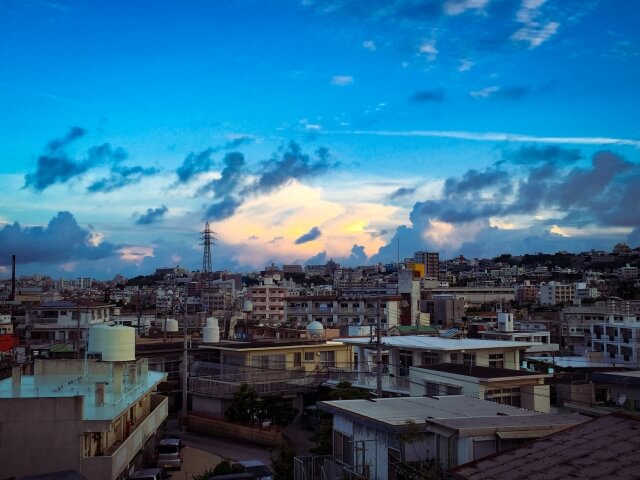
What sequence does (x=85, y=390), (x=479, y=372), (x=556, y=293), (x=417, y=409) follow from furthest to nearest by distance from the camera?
1. (x=556, y=293)
2. (x=479, y=372)
3. (x=85, y=390)
4. (x=417, y=409)

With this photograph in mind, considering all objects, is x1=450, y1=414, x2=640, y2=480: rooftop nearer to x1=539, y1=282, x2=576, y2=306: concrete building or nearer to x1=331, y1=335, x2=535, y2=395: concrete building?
x1=331, y1=335, x2=535, y2=395: concrete building

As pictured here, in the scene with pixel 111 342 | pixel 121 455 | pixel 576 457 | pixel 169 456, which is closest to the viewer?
pixel 576 457

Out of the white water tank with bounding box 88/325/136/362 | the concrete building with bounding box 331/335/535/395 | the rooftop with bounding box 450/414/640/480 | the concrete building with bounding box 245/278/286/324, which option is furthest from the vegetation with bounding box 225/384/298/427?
the concrete building with bounding box 245/278/286/324

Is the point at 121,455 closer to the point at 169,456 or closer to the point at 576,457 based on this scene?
the point at 169,456

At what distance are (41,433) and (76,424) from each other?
31.8 inches

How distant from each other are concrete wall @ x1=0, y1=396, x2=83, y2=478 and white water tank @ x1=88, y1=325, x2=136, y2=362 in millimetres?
3669

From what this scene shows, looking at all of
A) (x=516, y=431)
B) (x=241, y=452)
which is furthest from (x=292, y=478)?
(x=241, y=452)

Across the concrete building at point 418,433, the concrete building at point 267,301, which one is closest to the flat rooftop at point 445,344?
the concrete building at point 418,433

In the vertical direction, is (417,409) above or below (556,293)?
below

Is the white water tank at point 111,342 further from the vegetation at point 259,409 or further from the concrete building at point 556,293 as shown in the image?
the concrete building at point 556,293

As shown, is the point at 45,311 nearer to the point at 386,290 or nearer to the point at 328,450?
the point at 328,450

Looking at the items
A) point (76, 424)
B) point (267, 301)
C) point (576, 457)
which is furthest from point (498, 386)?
point (267, 301)

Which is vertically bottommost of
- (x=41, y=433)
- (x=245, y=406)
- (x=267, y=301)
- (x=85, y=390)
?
(x=245, y=406)

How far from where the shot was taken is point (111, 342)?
19.3 meters
